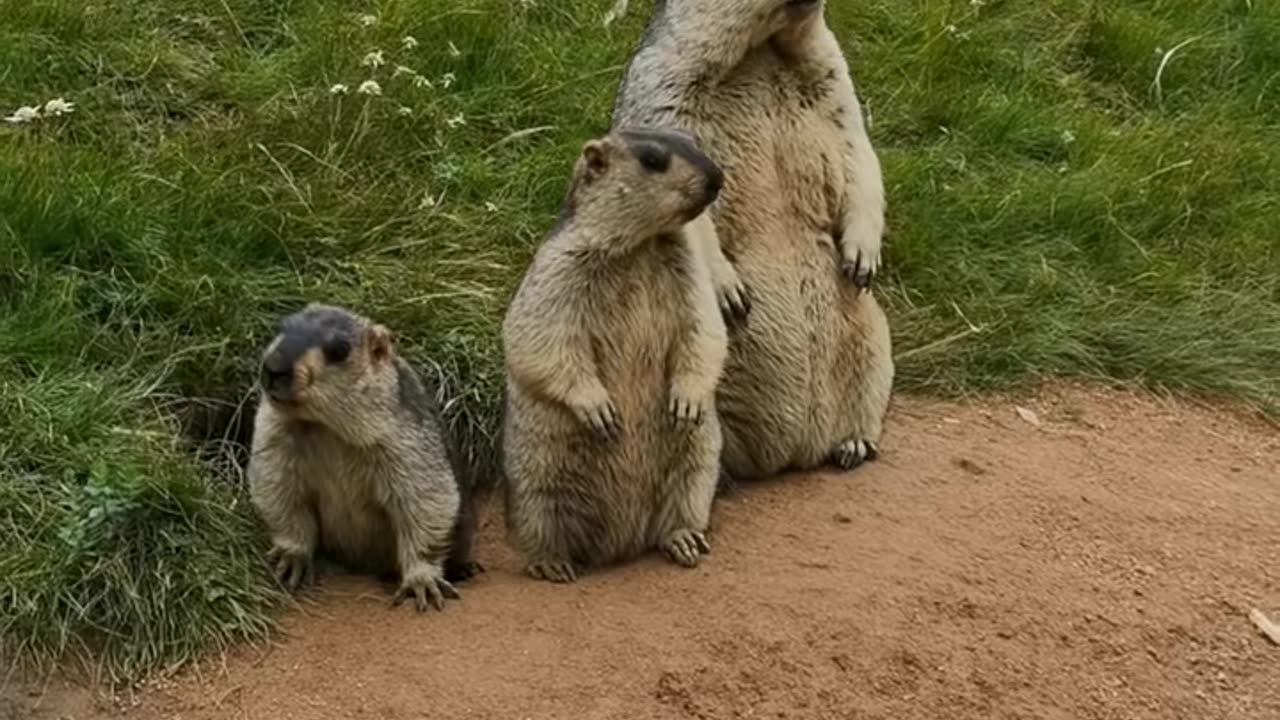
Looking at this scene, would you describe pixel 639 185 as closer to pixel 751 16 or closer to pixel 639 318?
pixel 639 318

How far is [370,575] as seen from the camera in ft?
18.3

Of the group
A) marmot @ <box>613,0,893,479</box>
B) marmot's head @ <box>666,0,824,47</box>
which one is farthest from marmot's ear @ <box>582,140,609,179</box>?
marmot's head @ <box>666,0,824,47</box>

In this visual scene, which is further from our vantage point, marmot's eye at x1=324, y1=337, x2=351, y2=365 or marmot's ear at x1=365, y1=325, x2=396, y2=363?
marmot's ear at x1=365, y1=325, x2=396, y2=363

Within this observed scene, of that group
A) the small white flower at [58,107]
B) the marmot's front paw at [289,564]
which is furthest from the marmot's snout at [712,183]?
the small white flower at [58,107]

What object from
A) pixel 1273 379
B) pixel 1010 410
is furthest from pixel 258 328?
pixel 1273 379

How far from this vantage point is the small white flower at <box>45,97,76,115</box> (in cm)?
649

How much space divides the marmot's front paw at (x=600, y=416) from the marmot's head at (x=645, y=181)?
455 mm

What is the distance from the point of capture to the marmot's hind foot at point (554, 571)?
18.0 feet

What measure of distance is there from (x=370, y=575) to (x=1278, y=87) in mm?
5553

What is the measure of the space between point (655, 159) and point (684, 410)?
682mm

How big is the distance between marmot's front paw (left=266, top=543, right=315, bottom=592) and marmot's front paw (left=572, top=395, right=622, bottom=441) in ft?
2.69

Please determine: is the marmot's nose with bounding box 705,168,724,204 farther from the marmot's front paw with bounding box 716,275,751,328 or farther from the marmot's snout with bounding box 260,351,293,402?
the marmot's snout with bounding box 260,351,293,402

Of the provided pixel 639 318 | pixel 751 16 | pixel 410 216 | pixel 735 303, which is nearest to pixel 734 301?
pixel 735 303

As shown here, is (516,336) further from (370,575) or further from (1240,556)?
(1240,556)
